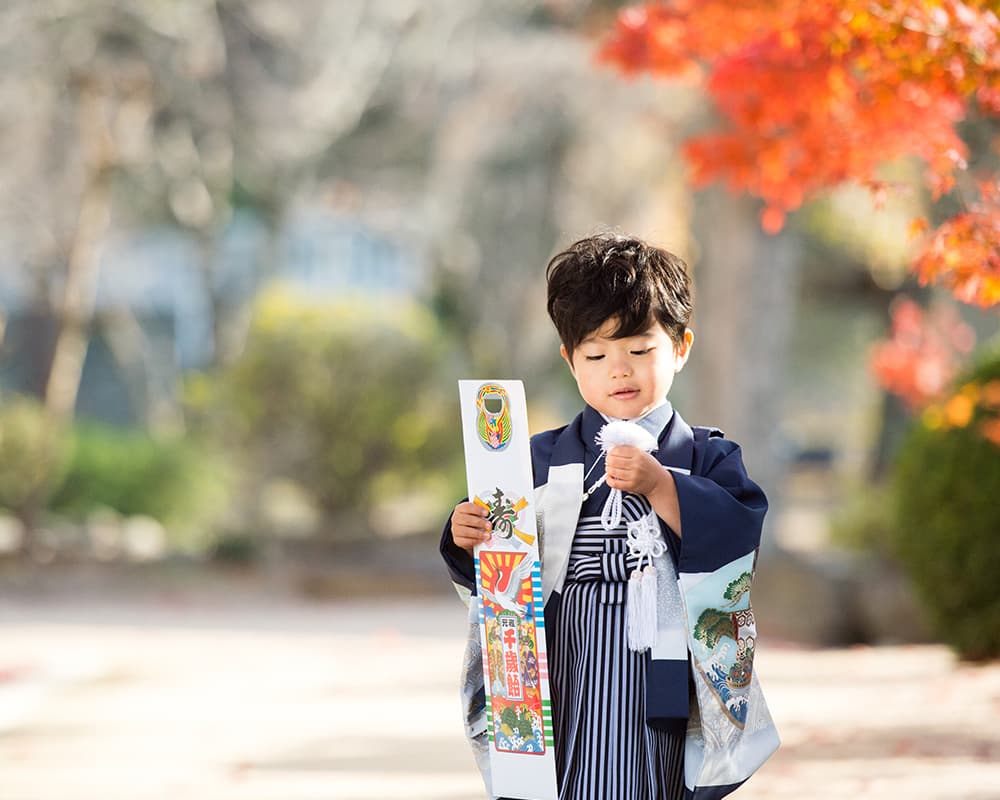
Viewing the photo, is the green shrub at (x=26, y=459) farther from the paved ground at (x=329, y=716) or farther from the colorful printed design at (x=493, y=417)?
the colorful printed design at (x=493, y=417)

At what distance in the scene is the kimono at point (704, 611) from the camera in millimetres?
2604

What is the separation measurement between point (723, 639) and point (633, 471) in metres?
0.35

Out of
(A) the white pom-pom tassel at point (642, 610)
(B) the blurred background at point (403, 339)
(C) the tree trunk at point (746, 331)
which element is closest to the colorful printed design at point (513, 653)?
(A) the white pom-pom tassel at point (642, 610)

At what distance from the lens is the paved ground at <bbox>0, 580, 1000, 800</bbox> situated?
16.1ft

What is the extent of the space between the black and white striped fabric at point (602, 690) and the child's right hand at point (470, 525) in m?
0.17

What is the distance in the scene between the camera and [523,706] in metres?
2.66

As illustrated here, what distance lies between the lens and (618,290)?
2.66m

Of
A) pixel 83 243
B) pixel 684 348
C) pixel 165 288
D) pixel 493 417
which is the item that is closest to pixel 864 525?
pixel 83 243

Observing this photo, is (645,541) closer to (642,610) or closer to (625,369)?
(642,610)

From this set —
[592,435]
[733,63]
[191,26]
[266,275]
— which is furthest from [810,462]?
[592,435]

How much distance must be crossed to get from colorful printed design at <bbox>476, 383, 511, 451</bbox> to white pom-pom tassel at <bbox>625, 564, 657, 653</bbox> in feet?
1.10

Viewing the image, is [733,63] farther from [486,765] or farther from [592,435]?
[486,765]

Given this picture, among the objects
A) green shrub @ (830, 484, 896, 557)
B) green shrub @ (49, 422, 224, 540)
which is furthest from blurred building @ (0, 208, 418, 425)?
green shrub @ (830, 484, 896, 557)

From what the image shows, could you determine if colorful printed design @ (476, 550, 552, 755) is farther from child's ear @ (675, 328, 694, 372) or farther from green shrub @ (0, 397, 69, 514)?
green shrub @ (0, 397, 69, 514)
